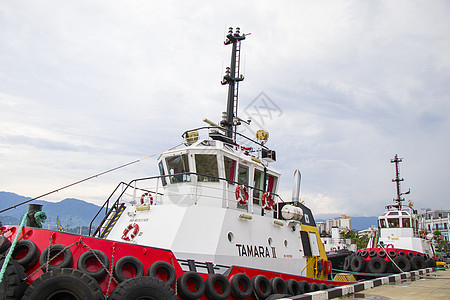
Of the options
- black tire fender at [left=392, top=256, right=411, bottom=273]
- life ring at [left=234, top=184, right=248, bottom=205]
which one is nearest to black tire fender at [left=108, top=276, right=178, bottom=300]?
life ring at [left=234, top=184, right=248, bottom=205]

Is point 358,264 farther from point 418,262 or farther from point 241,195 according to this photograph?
point 241,195

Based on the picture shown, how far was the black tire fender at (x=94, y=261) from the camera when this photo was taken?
496cm

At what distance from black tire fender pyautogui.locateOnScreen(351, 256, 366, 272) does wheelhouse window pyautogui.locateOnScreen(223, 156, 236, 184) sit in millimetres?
10646

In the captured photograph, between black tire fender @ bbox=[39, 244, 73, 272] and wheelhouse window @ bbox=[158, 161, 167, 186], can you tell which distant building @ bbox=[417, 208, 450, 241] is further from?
black tire fender @ bbox=[39, 244, 73, 272]

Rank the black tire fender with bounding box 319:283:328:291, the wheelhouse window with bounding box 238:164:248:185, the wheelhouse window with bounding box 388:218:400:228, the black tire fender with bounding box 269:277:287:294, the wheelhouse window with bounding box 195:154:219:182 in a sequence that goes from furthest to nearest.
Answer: the wheelhouse window with bounding box 388:218:400:228, the wheelhouse window with bounding box 238:164:248:185, the wheelhouse window with bounding box 195:154:219:182, the black tire fender with bounding box 319:283:328:291, the black tire fender with bounding box 269:277:287:294

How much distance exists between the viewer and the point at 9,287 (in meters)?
4.32

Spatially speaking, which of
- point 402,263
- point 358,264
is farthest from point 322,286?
point 402,263

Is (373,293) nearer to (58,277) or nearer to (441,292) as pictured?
(441,292)

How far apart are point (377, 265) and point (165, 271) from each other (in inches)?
556

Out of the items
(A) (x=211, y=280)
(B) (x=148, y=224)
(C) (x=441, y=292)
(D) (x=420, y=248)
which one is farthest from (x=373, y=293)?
(D) (x=420, y=248)

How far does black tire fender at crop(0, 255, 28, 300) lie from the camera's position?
4.29 metres

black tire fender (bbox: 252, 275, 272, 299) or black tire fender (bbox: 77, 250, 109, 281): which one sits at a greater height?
black tire fender (bbox: 77, 250, 109, 281)

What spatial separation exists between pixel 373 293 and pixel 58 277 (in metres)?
6.37

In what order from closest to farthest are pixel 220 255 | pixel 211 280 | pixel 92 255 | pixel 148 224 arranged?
1. pixel 92 255
2. pixel 211 280
3. pixel 220 255
4. pixel 148 224
